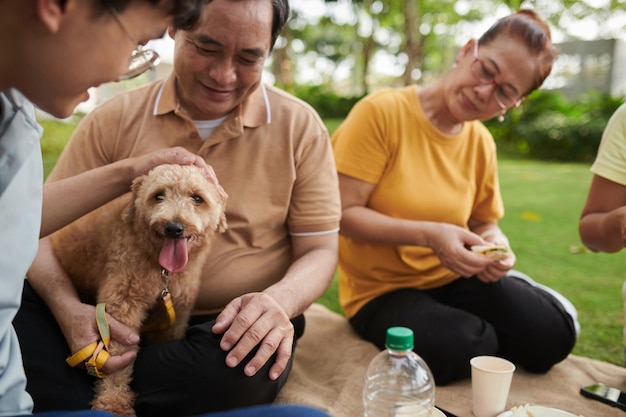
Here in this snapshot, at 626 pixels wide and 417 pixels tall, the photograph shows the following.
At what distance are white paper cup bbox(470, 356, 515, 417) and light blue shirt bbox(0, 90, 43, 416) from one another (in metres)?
1.77

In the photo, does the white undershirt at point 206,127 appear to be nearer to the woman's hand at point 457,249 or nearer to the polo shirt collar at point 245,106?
the polo shirt collar at point 245,106

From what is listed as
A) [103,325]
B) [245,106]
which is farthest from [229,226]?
[103,325]

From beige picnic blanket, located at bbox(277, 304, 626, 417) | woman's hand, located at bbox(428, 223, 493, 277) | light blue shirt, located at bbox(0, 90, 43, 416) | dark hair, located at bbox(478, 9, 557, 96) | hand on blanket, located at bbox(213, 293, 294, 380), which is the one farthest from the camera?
dark hair, located at bbox(478, 9, 557, 96)

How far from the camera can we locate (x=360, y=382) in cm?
289

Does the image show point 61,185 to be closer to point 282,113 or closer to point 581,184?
point 282,113

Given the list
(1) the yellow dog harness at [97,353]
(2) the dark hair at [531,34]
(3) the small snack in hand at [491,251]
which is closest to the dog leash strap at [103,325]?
(1) the yellow dog harness at [97,353]

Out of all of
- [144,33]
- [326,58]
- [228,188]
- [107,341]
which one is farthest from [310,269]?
[326,58]

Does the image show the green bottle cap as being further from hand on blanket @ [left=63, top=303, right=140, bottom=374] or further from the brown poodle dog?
hand on blanket @ [left=63, top=303, right=140, bottom=374]

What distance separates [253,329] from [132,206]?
67 centimetres

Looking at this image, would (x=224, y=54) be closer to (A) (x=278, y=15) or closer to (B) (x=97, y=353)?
(A) (x=278, y=15)

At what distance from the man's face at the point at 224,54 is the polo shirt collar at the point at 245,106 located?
0.23 ft

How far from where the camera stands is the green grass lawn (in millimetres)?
3746

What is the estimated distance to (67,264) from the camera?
95.7 inches

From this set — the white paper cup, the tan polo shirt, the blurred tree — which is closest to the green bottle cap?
the white paper cup
